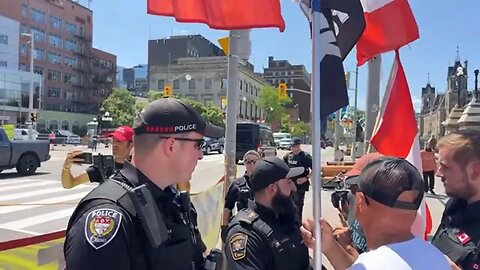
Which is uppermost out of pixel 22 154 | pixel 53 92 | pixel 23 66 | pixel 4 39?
pixel 4 39

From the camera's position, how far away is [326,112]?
9.80 ft

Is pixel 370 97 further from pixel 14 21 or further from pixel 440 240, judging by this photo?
pixel 14 21

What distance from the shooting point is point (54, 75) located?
76.6 meters

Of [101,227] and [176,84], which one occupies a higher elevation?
[176,84]

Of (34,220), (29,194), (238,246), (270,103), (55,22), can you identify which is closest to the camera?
(238,246)

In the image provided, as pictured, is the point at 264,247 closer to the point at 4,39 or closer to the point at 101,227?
the point at 101,227

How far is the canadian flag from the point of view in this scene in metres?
3.75

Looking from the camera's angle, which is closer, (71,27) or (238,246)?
(238,246)

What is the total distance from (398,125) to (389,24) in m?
0.88

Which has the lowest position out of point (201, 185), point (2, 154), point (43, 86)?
point (201, 185)

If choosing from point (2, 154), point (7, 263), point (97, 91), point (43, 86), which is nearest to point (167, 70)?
point (97, 91)

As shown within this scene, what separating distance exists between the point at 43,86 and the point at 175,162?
78.4 m

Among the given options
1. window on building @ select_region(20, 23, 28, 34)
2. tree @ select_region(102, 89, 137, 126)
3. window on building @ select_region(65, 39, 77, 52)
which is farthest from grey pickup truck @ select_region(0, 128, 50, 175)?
window on building @ select_region(65, 39, 77, 52)

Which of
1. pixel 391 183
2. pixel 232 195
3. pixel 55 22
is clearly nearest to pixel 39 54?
pixel 55 22
